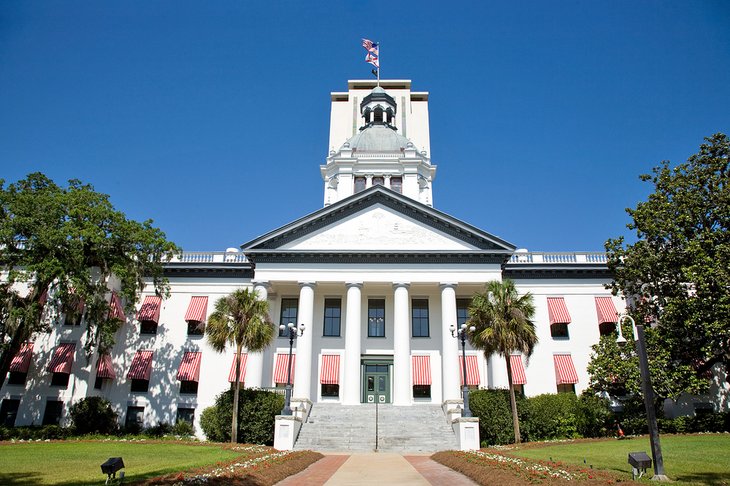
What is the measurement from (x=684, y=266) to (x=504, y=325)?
350 inches

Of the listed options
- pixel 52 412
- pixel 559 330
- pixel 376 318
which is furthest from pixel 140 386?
pixel 559 330

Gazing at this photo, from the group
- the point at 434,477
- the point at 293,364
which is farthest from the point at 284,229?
the point at 434,477

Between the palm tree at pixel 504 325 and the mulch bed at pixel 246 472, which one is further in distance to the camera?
the palm tree at pixel 504 325

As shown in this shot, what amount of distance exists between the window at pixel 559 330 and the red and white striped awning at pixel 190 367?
79.5 feet

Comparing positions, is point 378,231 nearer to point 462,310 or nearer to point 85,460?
point 462,310

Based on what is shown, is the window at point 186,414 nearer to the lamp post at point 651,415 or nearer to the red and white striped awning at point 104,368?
Result: the red and white striped awning at point 104,368

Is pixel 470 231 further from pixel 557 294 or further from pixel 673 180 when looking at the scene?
pixel 673 180

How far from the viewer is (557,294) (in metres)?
36.0

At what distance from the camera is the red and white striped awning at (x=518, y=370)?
32.8 m

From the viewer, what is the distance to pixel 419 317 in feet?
118

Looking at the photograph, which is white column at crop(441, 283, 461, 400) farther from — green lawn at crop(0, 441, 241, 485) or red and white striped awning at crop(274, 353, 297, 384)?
green lawn at crop(0, 441, 241, 485)

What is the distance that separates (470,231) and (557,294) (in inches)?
324

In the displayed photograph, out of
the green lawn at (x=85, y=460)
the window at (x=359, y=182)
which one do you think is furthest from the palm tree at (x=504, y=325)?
the window at (x=359, y=182)

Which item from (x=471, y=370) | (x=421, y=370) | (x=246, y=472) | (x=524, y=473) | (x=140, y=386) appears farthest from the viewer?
(x=140, y=386)
